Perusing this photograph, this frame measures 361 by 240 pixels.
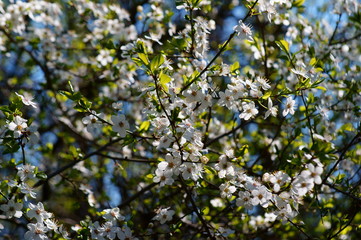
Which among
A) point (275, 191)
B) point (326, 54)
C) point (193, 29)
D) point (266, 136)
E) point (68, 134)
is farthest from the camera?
point (68, 134)

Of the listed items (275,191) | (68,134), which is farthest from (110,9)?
(275,191)

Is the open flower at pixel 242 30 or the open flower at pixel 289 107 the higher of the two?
the open flower at pixel 242 30

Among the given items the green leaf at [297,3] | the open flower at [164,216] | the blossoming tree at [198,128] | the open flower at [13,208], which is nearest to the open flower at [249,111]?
the blossoming tree at [198,128]

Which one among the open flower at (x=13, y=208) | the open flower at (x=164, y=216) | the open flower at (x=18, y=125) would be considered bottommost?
the open flower at (x=164, y=216)

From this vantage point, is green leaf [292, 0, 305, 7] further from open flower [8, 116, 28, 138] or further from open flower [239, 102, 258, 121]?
open flower [8, 116, 28, 138]

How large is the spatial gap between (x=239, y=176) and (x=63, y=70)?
288 centimetres

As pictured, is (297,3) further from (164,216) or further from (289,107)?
(164,216)

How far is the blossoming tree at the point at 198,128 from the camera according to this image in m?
2.14

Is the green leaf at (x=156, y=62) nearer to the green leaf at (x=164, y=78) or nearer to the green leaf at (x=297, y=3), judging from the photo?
the green leaf at (x=164, y=78)

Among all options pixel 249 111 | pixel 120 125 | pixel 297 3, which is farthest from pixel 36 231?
pixel 297 3

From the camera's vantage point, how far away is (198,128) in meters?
3.18

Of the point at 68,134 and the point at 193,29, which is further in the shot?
the point at 68,134

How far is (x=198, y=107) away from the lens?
7.70ft

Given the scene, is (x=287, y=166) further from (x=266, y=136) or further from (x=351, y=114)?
(x=266, y=136)
